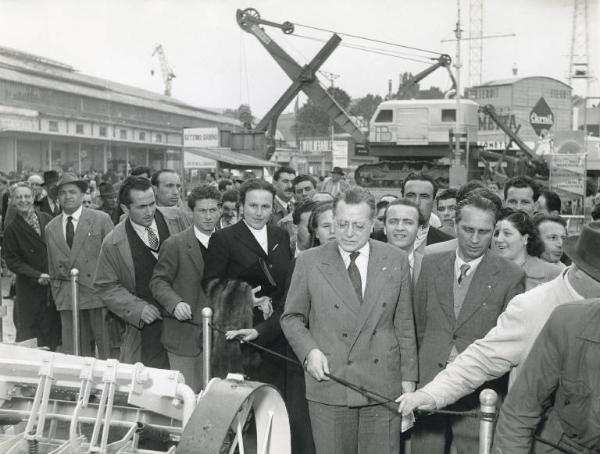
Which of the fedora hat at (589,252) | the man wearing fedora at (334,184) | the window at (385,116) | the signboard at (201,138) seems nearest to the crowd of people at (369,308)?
the fedora hat at (589,252)

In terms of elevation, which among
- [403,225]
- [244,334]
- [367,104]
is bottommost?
[244,334]

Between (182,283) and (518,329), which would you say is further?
(182,283)

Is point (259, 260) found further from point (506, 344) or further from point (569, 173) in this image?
point (569, 173)

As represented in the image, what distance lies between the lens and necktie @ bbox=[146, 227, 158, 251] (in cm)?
495

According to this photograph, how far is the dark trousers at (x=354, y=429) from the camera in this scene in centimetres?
327

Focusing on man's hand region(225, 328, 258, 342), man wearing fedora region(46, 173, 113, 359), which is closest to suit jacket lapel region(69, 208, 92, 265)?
man wearing fedora region(46, 173, 113, 359)

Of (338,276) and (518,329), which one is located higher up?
(338,276)

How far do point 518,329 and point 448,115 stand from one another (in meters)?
23.1

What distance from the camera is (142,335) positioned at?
4785 millimetres

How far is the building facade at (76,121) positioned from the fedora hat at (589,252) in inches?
718

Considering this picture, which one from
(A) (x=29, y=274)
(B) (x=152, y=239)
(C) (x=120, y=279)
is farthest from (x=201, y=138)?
(C) (x=120, y=279)

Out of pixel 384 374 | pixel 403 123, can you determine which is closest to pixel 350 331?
pixel 384 374

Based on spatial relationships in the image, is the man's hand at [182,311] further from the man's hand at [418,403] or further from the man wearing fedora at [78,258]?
the man's hand at [418,403]

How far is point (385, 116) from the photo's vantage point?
25094 mm
